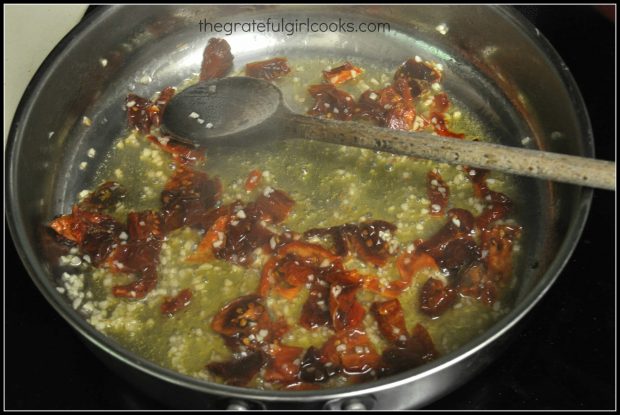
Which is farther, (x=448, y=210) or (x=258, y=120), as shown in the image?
(x=258, y=120)

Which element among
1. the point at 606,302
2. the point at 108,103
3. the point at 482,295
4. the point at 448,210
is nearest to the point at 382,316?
the point at 482,295

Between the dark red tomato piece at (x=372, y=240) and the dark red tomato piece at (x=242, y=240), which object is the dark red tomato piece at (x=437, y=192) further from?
the dark red tomato piece at (x=242, y=240)

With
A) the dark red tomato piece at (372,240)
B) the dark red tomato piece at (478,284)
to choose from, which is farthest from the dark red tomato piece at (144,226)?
the dark red tomato piece at (478,284)

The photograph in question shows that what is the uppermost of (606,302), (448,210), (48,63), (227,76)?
(48,63)

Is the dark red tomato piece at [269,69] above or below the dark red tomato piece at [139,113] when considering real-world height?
above

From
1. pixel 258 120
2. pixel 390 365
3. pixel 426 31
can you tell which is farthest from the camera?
pixel 426 31

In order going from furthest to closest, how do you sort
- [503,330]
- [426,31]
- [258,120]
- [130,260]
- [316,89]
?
[426,31]
[316,89]
[258,120]
[130,260]
[503,330]

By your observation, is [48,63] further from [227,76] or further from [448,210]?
[448,210]
